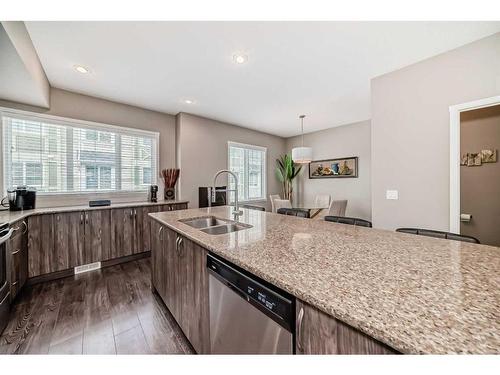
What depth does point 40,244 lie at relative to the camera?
2.42 meters

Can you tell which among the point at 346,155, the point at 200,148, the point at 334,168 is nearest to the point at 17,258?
the point at 200,148

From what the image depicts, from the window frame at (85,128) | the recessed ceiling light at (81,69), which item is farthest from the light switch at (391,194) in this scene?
the recessed ceiling light at (81,69)

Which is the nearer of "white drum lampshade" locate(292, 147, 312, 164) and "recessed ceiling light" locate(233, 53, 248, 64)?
"recessed ceiling light" locate(233, 53, 248, 64)

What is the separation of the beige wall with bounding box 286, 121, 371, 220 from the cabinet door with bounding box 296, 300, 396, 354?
4.58 m

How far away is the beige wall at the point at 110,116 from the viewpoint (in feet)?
9.57

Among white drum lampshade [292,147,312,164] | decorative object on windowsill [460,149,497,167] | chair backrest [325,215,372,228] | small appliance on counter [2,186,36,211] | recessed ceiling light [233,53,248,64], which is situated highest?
recessed ceiling light [233,53,248,64]

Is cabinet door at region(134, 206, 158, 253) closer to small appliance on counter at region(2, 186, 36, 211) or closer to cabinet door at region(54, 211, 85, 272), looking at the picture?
cabinet door at region(54, 211, 85, 272)

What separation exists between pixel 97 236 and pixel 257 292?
291cm

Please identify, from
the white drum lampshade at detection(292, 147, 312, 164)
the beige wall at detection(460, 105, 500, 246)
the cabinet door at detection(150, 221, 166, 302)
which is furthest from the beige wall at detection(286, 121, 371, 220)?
the cabinet door at detection(150, 221, 166, 302)

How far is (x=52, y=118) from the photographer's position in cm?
288

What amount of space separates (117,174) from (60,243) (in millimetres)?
1300

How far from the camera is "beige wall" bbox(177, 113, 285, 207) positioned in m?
3.95
